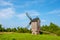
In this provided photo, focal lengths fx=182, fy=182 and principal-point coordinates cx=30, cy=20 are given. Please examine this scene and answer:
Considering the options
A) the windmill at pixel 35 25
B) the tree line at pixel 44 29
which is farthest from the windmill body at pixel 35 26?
the tree line at pixel 44 29

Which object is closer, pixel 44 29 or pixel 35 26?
pixel 35 26

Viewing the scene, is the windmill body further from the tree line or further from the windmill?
the tree line

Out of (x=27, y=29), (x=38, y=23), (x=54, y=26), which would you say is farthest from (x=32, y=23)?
(x=54, y=26)

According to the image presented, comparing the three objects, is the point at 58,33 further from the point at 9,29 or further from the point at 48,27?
the point at 9,29

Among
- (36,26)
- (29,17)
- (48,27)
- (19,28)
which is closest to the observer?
(36,26)

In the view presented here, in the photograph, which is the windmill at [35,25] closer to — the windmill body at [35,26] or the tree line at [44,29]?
the windmill body at [35,26]

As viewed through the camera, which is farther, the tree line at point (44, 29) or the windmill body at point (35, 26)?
the tree line at point (44, 29)

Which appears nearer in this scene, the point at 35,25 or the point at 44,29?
the point at 35,25

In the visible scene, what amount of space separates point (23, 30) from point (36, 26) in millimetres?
9263

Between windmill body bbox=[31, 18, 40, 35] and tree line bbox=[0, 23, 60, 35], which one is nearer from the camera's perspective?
windmill body bbox=[31, 18, 40, 35]

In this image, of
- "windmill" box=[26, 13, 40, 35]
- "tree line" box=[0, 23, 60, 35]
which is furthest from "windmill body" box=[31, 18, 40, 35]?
"tree line" box=[0, 23, 60, 35]

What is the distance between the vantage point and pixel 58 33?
52.3 m

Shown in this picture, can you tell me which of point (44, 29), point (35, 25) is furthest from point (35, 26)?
point (44, 29)

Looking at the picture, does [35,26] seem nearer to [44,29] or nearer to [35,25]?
[35,25]
